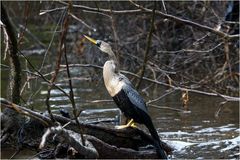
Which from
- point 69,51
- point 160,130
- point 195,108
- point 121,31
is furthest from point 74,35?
point 160,130

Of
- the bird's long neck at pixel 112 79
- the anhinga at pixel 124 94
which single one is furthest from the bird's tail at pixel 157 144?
the bird's long neck at pixel 112 79

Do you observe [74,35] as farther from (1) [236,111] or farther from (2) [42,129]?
(2) [42,129]

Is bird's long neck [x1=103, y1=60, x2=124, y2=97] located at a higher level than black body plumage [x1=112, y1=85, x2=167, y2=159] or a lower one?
higher

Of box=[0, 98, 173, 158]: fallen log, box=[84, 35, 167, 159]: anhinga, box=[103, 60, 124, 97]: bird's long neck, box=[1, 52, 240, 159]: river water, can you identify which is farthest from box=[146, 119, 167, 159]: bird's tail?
box=[103, 60, 124, 97]: bird's long neck

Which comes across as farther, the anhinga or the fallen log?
the fallen log

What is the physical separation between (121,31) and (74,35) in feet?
8.35

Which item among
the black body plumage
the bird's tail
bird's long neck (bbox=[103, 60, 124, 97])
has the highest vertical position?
bird's long neck (bbox=[103, 60, 124, 97])

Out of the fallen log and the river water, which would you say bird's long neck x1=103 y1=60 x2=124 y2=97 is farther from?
the river water

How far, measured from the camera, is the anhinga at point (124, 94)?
4953 millimetres

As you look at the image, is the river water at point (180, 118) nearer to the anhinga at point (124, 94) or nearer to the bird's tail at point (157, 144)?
the bird's tail at point (157, 144)

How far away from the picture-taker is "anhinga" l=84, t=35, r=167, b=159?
4.95 meters

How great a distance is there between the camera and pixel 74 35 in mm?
13203

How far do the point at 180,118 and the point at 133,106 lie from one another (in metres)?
2.14

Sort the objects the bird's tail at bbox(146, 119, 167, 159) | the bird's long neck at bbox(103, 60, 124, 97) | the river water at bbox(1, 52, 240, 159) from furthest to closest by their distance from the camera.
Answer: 1. the river water at bbox(1, 52, 240, 159)
2. the bird's tail at bbox(146, 119, 167, 159)
3. the bird's long neck at bbox(103, 60, 124, 97)
